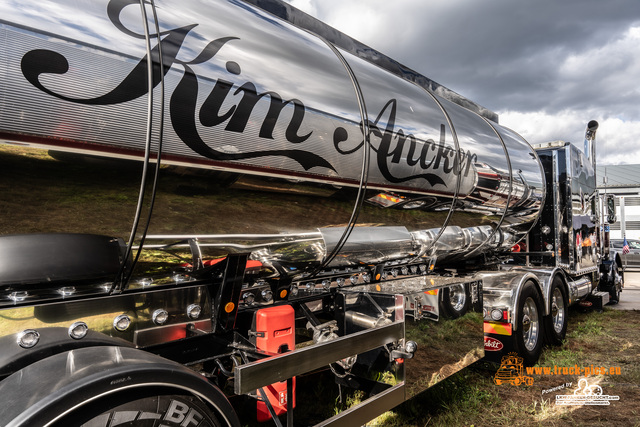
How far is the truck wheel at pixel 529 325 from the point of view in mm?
4492

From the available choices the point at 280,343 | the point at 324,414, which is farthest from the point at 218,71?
the point at 324,414

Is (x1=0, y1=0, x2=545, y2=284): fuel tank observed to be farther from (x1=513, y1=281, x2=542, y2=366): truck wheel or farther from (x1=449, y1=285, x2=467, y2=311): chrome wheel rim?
(x1=513, y1=281, x2=542, y2=366): truck wheel

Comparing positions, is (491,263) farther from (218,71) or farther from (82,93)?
(82,93)

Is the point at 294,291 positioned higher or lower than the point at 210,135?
lower

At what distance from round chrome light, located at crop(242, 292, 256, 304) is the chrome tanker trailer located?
0.04 ft

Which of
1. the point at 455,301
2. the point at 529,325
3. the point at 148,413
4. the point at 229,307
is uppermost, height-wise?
the point at 229,307

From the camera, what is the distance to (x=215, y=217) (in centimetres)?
207

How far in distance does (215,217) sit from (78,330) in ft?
2.35

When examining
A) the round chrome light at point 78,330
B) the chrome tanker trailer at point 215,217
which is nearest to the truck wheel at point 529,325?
the chrome tanker trailer at point 215,217

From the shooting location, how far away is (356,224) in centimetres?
277

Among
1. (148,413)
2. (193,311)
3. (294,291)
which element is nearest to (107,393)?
(148,413)

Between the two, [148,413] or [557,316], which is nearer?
[148,413]

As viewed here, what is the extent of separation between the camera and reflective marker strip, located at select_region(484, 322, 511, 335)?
4414 mm

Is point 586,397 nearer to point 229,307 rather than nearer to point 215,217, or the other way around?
point 229,307
